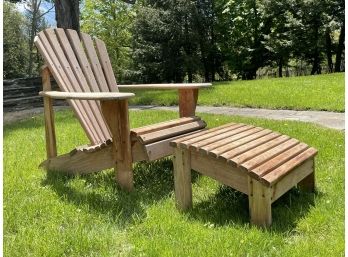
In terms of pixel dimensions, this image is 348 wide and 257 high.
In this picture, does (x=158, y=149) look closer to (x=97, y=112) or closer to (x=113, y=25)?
(x=97, y=112)

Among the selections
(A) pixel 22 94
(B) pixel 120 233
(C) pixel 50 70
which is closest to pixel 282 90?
(A) pixel 22 94

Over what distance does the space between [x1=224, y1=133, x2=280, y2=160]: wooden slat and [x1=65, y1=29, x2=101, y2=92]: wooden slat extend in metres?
1.66

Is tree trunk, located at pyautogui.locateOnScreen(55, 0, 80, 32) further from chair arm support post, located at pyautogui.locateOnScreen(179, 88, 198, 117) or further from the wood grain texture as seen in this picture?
the wood grain texture

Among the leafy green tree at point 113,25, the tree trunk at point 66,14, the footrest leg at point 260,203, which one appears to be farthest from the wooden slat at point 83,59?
the leafy green tree at point 113,25

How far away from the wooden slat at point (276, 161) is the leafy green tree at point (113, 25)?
22.1 metres

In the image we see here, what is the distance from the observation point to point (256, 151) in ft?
9.09

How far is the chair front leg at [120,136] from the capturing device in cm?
291

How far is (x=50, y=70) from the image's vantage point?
369cm

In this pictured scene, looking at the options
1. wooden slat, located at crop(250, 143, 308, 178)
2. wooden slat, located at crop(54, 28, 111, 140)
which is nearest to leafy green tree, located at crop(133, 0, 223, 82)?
wooden slat, located at crop(54, 28, 111, 140)

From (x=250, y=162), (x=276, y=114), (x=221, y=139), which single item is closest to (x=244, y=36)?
(x=276, y=114)

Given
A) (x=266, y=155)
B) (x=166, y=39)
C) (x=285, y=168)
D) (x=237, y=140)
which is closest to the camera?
(x=285, y=168)

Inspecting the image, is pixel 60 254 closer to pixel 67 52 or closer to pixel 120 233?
pixel 120 233

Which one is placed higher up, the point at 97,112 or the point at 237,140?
the point at 97,112

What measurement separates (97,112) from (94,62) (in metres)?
0.56
